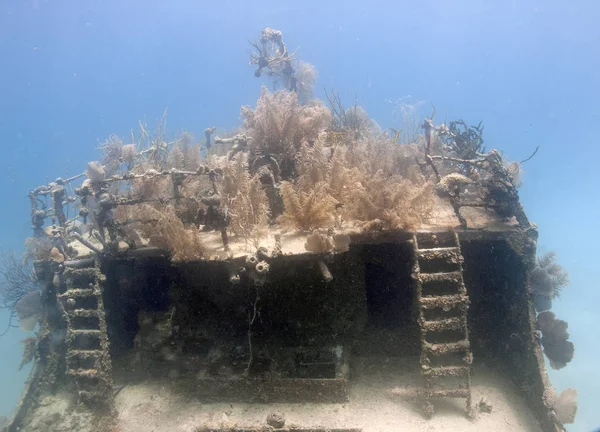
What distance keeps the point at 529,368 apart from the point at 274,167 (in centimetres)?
638

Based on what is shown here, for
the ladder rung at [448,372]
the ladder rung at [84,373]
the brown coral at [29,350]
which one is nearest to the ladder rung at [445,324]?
the ladder rung at [448,372]

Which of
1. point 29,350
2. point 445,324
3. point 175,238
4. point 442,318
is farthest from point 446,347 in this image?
point 29,350

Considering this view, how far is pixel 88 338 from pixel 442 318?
6279 millimetres

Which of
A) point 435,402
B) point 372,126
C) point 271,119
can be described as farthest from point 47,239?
point 372,126

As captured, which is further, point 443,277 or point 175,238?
point 175,238

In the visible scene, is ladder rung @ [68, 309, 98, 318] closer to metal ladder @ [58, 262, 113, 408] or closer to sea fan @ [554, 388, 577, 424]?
metal ladder @ [58, 262, 113, 408]

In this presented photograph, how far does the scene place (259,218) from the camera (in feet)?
21.5

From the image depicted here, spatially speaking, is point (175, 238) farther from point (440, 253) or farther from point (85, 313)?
point (440, 253)

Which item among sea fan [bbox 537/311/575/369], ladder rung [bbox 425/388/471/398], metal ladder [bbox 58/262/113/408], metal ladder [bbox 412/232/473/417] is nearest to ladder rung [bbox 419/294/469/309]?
metal ladder [bbox 412/232/473/417]

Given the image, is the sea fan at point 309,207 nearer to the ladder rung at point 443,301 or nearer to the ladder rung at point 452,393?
the ladder rung at point 443,301

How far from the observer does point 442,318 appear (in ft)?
19.1

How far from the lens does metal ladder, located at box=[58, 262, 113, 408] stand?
20.4 ft

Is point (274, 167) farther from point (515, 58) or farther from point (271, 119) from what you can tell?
point (515, 58)

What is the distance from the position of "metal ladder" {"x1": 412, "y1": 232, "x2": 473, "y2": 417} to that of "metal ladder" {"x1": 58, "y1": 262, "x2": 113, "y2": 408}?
17.8ft
